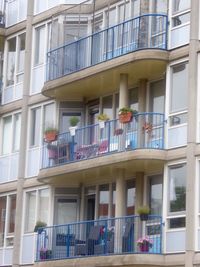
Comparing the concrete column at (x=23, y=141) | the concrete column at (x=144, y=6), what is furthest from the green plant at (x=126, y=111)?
the concrete column at (x=23, y=141)

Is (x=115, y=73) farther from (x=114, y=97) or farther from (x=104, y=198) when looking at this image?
(x=104, y=198)

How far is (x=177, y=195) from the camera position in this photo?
28.4 m

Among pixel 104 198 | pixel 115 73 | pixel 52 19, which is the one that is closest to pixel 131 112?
pixel 115 73

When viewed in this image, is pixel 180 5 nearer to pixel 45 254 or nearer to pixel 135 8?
pixel 135 8

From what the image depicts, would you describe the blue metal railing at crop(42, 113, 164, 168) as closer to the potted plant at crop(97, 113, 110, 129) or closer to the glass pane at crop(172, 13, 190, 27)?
the potted plant at crop(97, 113, 110, 129)

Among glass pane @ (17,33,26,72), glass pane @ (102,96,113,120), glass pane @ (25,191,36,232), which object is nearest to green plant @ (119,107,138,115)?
glass pane @ (102,96,113,120)

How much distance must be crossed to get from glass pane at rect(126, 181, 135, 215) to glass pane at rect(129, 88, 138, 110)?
2444 millimetres

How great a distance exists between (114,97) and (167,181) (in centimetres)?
508

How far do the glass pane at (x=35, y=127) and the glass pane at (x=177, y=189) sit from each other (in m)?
7.96

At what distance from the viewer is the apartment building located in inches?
1119

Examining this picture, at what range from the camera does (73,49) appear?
Answer: 33.4 meters

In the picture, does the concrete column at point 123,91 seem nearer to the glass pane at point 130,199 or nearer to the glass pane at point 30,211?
the glass pane at point 130,199

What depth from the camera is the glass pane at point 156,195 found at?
2970 cm

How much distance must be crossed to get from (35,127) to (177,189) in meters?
8.68
